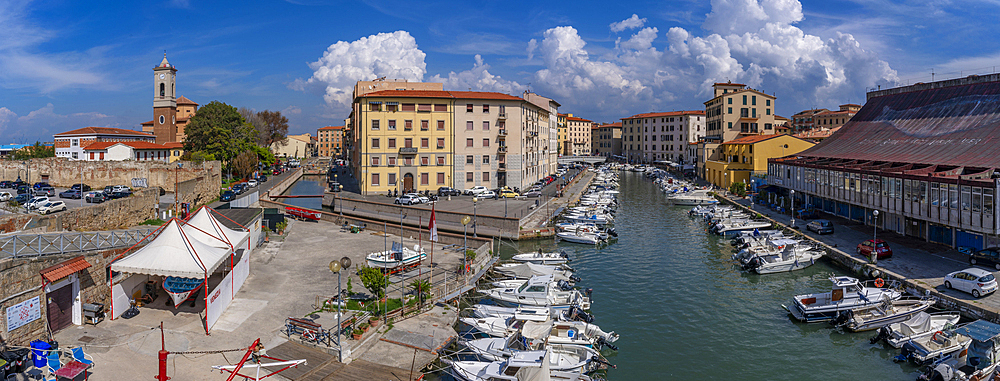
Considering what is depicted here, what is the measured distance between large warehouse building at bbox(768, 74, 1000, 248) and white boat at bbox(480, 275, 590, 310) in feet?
65.0

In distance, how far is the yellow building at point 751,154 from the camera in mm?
68438

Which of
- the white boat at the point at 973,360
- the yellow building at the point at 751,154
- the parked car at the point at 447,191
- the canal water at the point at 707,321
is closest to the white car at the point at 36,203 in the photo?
the canal water at the point at 707,321

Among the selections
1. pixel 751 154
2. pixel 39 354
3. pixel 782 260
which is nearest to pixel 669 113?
pixel 751 154

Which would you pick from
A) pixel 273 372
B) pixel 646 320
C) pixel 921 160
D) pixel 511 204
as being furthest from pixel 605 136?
pixel 273 372

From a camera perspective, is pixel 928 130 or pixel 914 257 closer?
pixel 914 257

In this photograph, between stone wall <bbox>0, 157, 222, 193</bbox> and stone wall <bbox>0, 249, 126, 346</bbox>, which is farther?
stone wall <bbox>0, 157, 222, 193</bbox>

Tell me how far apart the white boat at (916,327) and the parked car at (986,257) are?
318 inches

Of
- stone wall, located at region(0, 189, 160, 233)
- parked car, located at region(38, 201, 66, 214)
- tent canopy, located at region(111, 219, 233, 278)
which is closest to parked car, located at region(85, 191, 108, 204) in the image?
parked car, located at region(38, 201, 66, 214)

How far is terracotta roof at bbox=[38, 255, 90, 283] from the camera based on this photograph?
17.2 m

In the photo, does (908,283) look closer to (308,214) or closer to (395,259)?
(395,259)

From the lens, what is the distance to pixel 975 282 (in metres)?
23.3

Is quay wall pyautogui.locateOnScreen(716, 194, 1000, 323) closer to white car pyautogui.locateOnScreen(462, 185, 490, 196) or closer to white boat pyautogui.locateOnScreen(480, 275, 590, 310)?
white boat pyautogui.locateOnScreen(480, 275, 590, 310)

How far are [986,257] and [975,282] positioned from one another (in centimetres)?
559

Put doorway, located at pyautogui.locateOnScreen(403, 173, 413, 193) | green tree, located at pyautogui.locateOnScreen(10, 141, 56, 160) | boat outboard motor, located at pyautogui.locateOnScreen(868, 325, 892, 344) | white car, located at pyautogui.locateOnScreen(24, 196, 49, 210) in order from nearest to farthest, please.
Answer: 1. boat outboard motor, located at pyautogui.locateOnScreen(868, 325, 892, 344)
2. white car, located at pyautogui.locateOnScreen(24, 196, 49, 210)
3. doorway, located at pyautogui.locateOnScreen(403, 173, 413, 193)
4. green tree, located at pyautogui.locateOnScreen(10, 141, 56, 160)
